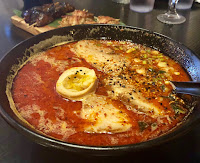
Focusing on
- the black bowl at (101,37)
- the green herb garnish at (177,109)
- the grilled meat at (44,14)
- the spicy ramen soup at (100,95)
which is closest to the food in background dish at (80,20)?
the grilled meat at (44,14)

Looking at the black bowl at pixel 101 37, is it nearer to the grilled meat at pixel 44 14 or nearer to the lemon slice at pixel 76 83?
the lemon slice at pixel 76 83

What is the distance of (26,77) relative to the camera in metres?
1.76

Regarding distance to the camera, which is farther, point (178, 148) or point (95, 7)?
point (95, 7)

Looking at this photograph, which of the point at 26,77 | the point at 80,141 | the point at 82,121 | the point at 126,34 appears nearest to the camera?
the point at 80,141

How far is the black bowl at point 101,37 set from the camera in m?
1.01

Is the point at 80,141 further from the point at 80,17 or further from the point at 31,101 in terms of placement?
the point at 80,17

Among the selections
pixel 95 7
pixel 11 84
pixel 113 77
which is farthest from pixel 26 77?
pixel 95 7

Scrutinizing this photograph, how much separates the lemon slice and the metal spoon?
0.61 metres

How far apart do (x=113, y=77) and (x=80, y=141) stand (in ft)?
2.25

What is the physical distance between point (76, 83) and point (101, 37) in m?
0.84

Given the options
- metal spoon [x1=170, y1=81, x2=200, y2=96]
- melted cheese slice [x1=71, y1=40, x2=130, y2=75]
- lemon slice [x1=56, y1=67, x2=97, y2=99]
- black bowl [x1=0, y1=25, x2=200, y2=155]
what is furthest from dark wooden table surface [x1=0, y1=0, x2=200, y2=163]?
melted cheese slice [x1=71, y1=40, x2=130, y2=75]

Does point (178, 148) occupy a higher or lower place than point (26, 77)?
lower

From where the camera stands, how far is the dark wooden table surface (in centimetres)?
135

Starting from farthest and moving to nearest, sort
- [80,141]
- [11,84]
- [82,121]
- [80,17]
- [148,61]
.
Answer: [80,17] < [148,61] < [11,84] < [82,121] < [80,141]
